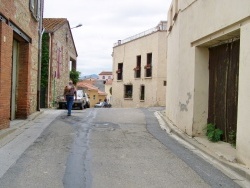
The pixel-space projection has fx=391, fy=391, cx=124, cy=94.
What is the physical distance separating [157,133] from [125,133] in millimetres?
1009

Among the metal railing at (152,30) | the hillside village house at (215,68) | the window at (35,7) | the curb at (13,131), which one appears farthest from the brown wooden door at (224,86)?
the metal railing at (152,30)

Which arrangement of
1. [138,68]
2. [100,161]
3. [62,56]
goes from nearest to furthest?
[100,161] < [62,56] < [138,68]

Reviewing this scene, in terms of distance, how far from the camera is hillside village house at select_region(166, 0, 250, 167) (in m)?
7.48

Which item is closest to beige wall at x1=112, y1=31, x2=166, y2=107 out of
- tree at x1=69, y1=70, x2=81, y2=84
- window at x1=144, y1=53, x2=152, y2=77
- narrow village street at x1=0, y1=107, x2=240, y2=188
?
window at x1=144, y1=53, x2=152, y2=77

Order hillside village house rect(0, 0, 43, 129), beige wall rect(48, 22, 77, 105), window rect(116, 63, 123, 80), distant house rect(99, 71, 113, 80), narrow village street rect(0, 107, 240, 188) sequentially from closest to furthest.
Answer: narrow village street rect(0, 107, 240, 188) → hillside village house rect(0, 0, 43, 129) → beige wall rect(48, 22, 77, 105) → window rect(116, 63, 123, 80) → distant house rect(99, 71, 113, 80)

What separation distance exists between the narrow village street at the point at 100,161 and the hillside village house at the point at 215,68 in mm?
1050

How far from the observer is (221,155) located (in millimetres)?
8125

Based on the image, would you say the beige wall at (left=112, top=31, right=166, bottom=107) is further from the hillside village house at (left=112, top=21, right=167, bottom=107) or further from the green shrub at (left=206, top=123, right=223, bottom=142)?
the green shrub at (left=206, top=123, right=223, bottom=142)

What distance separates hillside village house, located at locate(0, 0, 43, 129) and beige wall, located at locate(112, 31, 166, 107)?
17.1 m

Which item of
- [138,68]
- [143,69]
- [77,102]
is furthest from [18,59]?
[138,68]

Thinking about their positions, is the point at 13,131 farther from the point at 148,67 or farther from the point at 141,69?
the point at 141,69

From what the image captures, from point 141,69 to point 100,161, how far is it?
97.3 ft

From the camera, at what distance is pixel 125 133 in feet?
37.9

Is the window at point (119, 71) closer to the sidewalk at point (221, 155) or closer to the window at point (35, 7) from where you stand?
the window at point (35, 7)
